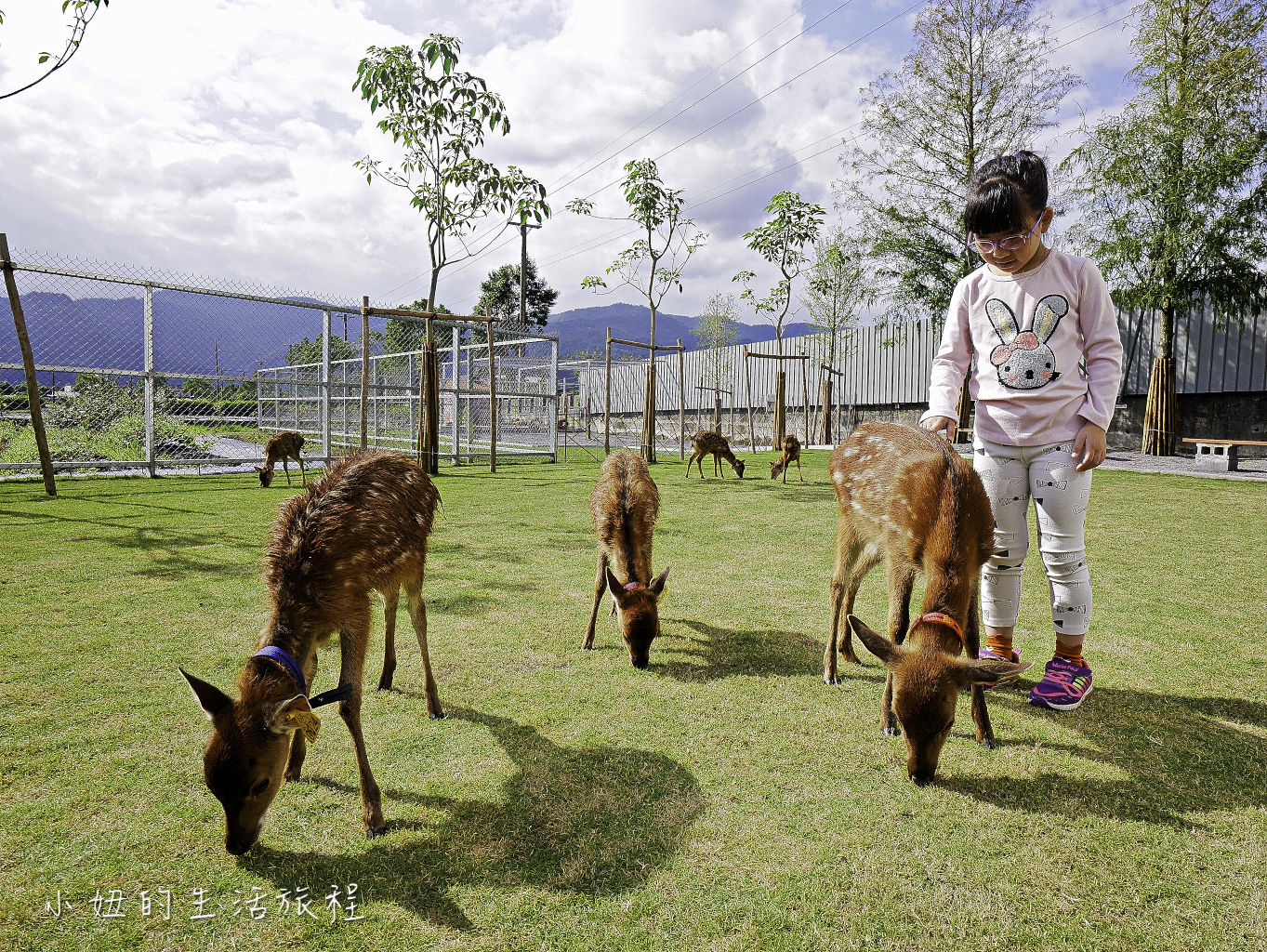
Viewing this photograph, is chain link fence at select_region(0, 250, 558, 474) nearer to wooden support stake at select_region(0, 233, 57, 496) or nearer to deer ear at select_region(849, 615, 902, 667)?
wooden support stake at select_region(0, 233, 57, 496)

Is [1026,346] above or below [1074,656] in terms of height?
above

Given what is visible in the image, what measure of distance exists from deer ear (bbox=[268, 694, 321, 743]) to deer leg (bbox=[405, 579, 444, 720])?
4.14 ft

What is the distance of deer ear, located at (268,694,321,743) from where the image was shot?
2.48 metres

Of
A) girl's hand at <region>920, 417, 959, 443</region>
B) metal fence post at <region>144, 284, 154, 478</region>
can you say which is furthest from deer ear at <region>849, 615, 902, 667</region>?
metal fence post at <region>144, 284, 154, 478</region>

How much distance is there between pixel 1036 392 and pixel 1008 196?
1096 millimetres

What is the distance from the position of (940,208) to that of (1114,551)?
22540 millimetres

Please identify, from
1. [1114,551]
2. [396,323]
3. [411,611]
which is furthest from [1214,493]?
[396,323]

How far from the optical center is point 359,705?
2955 mm

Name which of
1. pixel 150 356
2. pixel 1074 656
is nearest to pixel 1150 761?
pixel 1074 656

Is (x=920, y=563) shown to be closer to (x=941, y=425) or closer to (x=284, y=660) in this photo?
(x=941, y=425)

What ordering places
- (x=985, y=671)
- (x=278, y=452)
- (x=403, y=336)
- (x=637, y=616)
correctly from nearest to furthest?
(x=985, y=671)
(x=637, y=616)
(x=278, y=452)
(x=403, y=336)

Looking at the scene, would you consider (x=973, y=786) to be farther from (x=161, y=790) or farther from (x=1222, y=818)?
(x=161, y=790)

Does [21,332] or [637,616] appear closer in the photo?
[637,616]

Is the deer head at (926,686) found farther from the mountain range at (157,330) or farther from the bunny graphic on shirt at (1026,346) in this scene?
the mountain range at (157,330)
